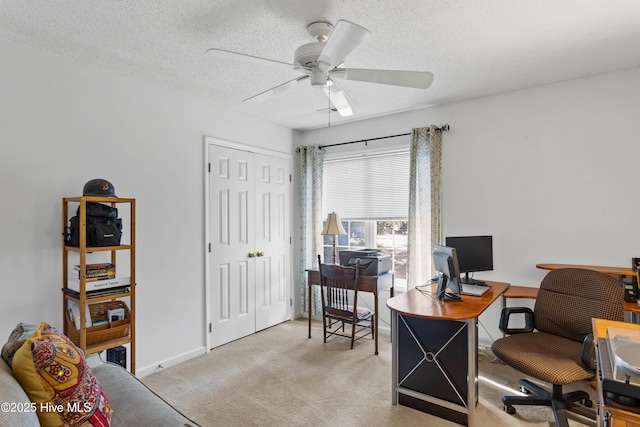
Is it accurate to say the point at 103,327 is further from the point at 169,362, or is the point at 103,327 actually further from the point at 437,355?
the point at 437,355

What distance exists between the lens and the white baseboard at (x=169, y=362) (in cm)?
289

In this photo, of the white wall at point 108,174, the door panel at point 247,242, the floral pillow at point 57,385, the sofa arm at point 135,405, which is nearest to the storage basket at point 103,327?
the white wall at point 108,174

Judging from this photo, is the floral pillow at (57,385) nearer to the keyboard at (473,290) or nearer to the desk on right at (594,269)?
the keyboard at (473,290)

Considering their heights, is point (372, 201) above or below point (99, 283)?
above

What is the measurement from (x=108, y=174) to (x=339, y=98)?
1967 millimetres

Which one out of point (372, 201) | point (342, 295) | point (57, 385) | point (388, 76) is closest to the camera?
point (57, 385)

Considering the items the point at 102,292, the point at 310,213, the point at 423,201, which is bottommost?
the point at 102,292

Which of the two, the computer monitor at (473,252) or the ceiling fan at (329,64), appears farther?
the computer monitor at (473,252)

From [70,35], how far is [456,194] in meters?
3.51

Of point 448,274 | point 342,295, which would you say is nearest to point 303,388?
point 342,295

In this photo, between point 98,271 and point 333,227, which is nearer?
point 98,271

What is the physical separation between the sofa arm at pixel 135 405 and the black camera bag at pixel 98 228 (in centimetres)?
94

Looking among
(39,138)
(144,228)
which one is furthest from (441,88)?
(39,138)

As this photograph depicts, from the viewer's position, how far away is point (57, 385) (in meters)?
1.19
